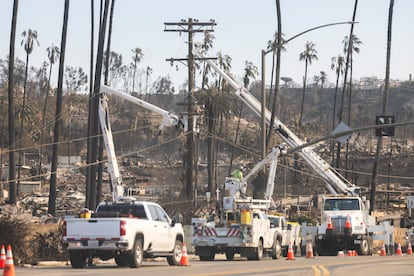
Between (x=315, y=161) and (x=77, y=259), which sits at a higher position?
(x=315, y=161)

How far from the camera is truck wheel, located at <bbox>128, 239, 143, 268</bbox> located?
28922 mm

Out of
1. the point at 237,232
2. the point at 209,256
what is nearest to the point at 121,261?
the point at 237,232

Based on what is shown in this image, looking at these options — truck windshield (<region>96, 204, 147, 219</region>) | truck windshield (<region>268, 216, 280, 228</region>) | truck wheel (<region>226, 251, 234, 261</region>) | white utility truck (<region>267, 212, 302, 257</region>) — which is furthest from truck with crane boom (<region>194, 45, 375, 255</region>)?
truck windshield (<region>96, 204, 147, 219</region>)

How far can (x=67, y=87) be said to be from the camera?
579 feet

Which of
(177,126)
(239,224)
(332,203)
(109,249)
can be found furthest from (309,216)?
(109,249)

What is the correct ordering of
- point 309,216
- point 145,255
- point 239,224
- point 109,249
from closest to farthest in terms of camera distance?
1. point 109,249
2. point 145,255
3. point 239,224
4. point 309,216

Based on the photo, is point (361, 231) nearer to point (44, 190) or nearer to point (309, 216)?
point (309, 216)

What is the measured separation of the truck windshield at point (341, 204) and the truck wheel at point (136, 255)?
2324 centimetres

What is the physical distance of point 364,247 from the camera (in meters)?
50.5

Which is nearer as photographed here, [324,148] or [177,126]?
[177,126]

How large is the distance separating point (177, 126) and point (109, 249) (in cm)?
2108

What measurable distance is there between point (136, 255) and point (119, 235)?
1.12 m

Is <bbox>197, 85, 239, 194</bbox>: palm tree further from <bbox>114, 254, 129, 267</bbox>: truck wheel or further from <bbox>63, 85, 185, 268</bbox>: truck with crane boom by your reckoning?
<bbox>114, 254, 129, 267</bbox>: truck wheel

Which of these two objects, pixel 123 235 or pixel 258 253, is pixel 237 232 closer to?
pixel 258 253
